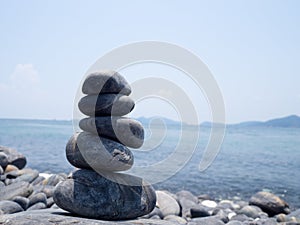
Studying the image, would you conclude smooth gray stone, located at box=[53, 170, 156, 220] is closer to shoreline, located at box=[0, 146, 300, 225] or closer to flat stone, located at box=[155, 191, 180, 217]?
shoreline, located at box=[0, 146, 300, 225]

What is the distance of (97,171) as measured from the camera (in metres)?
6.17

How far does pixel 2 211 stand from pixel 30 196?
5.99 feet

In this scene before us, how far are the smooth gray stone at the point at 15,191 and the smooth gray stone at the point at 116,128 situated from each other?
15.0 ft

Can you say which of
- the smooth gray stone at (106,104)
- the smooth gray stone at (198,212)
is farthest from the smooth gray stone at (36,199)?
the smooth gray stone at (106,104)

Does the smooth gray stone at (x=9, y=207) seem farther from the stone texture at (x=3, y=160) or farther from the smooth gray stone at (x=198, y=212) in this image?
the stone texture at (x=3, y=160)

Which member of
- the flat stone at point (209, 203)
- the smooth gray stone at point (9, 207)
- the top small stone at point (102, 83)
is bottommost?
the flat stone at point (209, 203)

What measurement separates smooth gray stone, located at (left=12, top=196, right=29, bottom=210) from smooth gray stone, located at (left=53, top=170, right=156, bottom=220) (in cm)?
348

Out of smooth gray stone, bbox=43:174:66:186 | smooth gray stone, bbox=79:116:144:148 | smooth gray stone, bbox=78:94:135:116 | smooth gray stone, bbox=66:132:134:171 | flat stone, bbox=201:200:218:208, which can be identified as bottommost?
flat stone, bbox=201:200:218:208

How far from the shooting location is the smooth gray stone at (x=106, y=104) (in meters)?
6.16

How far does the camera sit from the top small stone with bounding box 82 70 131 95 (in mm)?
6172

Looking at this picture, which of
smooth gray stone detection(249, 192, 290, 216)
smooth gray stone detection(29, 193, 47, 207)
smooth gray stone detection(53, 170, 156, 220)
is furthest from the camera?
smooth gray stone detection(249, 192, 290, 216)

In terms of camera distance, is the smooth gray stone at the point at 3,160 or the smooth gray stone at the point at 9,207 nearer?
the smooth gray stone at the point at 9,207

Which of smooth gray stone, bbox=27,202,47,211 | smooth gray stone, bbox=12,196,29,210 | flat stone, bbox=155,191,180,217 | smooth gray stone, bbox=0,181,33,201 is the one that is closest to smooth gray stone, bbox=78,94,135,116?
smooth gray stone, bbox=27,202,47,211

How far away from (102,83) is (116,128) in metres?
0.78
